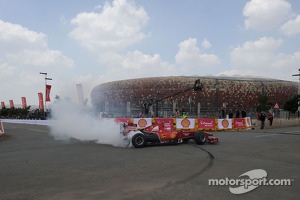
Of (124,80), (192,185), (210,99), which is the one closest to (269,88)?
(210,99)

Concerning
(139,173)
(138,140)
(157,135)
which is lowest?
(139,173)

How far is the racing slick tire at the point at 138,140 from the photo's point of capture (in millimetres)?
11859

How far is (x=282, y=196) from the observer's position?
5.13 meters

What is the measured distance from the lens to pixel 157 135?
40.8ft

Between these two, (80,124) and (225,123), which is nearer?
(80,124)

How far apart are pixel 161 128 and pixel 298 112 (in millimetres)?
29980

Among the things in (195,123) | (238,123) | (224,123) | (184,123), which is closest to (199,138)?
(184,123)

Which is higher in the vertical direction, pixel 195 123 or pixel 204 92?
pixel 204 92

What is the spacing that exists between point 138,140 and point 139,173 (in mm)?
5002

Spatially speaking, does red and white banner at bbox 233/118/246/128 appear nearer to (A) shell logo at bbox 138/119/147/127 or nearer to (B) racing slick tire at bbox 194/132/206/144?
(A) shell logo at bbox 138/119/147/127

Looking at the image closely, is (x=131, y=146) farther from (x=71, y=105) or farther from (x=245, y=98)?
(x=245, y=98)

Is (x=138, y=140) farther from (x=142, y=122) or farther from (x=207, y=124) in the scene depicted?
(x=207, y=124)

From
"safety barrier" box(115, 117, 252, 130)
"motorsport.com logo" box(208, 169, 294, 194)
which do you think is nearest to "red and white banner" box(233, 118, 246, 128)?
"safety barrier" box(115, 117, 252, 130)

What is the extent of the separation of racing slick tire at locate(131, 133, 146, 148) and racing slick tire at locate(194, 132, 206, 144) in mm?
2427
